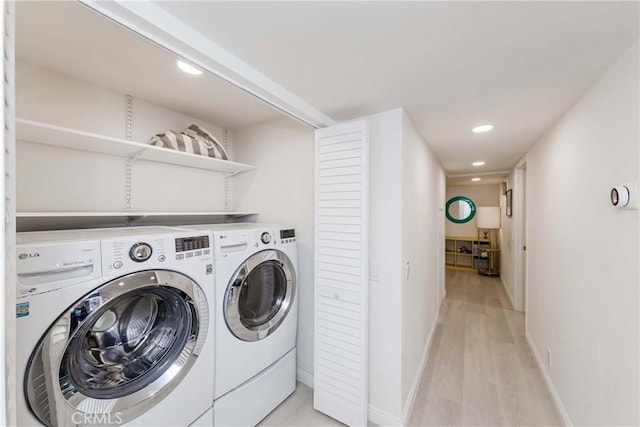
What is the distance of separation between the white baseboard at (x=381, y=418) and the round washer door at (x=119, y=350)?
4.04 ft

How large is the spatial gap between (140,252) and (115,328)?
465mm

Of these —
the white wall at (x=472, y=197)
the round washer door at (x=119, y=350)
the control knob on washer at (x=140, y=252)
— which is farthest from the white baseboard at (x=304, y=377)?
the white wall at (x=472, y=197)

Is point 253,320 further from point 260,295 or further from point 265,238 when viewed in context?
point 265,238

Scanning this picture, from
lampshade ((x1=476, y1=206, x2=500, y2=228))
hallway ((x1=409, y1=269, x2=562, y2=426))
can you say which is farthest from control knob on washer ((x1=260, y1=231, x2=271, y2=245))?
lampshade ((x1=476, y1=206, x2=500, y2=228))

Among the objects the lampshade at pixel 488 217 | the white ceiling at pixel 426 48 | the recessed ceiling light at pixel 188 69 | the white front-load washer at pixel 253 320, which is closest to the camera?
the white ceiling at pixel 426 48

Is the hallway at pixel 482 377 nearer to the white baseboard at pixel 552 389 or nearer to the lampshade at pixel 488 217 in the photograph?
the white baseboard at pixel 552 389

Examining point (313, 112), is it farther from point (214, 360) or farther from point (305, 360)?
point (305, 360)

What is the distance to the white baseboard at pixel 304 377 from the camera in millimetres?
2088

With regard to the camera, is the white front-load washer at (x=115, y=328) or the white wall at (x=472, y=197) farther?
the white wall at (x=472, y=197)

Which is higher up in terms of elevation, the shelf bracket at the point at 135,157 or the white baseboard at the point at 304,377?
the shelf bracket at the point at 135,157

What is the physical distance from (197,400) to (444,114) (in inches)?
88.7

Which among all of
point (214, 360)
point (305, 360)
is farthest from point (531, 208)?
point (214, 360)

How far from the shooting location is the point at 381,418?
67.0 inches

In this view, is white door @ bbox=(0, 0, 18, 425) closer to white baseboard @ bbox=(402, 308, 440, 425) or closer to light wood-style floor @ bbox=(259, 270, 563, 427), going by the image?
light wood-style floor @ bbox=(259, 270, 563, 427)
